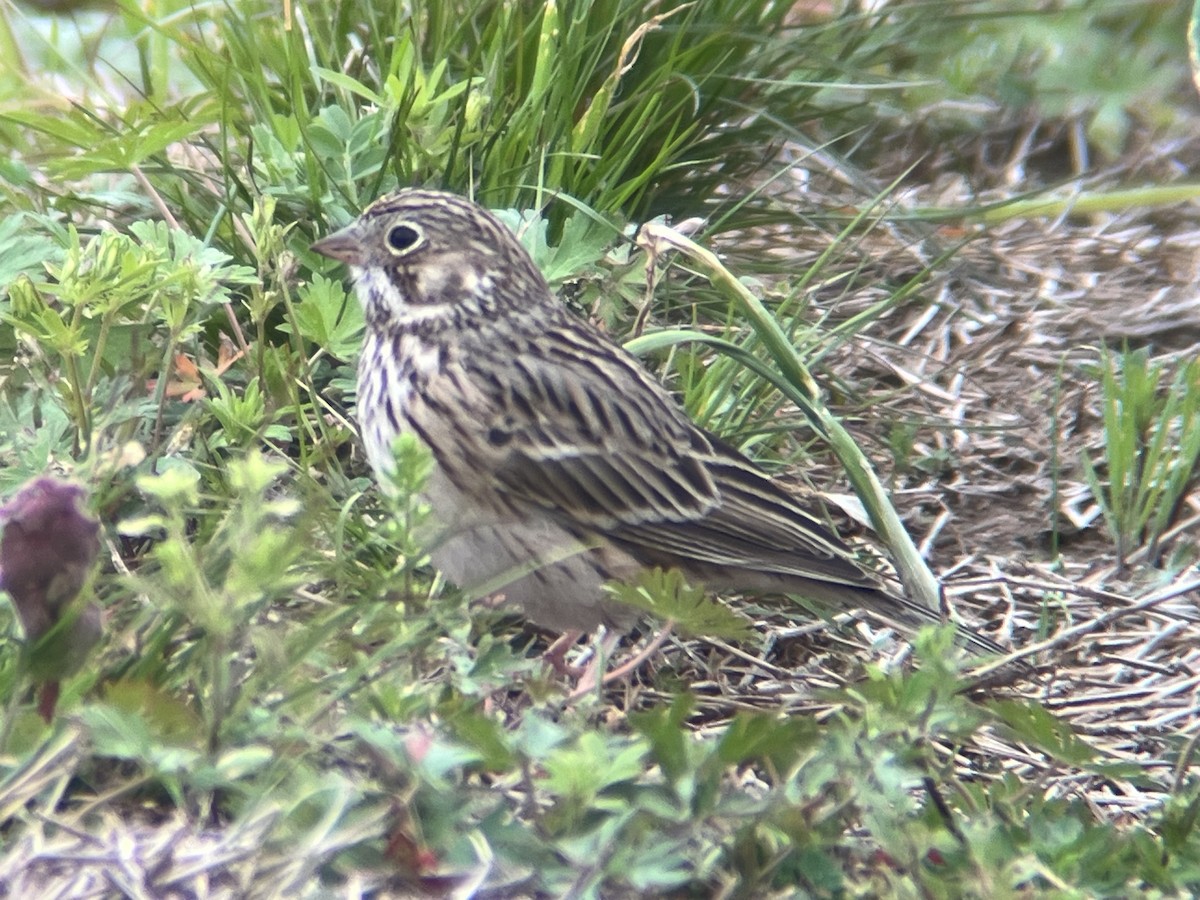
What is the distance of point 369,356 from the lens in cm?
394

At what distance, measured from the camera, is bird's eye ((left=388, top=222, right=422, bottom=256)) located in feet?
13.2

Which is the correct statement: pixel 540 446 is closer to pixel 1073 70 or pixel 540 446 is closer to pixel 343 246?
pixel 343 246

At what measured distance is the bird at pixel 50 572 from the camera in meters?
2.51

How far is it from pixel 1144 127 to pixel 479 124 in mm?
3148

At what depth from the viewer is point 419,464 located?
269cm

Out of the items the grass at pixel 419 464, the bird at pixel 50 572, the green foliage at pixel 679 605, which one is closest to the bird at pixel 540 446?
the grass at pixel 419 464

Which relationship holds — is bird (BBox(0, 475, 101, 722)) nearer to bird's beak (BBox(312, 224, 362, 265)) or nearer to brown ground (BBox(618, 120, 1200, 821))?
brown ground (BBox(618, 120, 1200, 821))

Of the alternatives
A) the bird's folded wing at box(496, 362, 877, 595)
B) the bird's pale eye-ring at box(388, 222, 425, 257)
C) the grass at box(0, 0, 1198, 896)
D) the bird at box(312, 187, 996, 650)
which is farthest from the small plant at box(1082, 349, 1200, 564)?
the bird's pale eye-ring at box(388, 222, 425, 257)

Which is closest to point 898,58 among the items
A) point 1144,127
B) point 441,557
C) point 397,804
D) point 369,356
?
point 1144,127

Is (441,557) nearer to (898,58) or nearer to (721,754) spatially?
(721,754)

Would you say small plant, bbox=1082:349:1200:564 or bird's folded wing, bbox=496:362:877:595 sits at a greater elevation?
bird's folded wing, bbox=496:362:877:595

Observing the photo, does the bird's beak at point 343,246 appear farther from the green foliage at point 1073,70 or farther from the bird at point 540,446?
the green foliage at point 1073,70

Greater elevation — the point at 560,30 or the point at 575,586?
the point at 560,30

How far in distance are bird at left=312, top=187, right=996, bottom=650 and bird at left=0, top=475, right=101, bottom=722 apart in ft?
3.48
